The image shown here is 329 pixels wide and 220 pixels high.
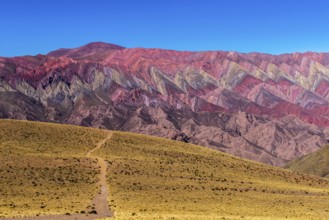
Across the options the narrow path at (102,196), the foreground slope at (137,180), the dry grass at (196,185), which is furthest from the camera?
the foreground slope at (137,180)

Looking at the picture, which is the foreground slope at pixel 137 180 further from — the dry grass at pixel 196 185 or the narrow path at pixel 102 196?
the narrow path at pixel 102 196

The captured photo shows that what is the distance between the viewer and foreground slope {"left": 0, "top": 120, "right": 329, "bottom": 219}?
54469mm

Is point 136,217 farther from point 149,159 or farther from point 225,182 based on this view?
point 149,159

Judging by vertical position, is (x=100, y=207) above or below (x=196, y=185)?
below

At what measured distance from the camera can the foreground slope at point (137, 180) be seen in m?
54.5

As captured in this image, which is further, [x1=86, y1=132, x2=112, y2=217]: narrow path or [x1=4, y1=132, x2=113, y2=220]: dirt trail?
[x1=86, y1=132, x2=112, y2=217]: narrow path

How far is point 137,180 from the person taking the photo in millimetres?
75938

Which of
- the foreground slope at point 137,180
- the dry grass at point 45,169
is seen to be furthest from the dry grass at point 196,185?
the dry grass at point 45,169

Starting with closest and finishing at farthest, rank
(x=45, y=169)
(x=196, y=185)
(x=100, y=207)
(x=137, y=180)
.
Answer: (x=100, y=207) < (x=137, y=180) < (x=196, y=185) < (x=45, y=169)

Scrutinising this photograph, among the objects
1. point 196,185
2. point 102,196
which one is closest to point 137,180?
point 196,185

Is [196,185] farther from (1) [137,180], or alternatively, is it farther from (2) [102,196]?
(2) [102,196]

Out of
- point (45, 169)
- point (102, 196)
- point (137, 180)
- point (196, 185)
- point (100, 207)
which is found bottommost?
point (100, 207)

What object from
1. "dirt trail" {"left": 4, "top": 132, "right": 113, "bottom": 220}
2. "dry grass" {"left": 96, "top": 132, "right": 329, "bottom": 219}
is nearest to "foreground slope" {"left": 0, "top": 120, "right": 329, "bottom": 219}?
"dry grass" {"left": 96, "top": 132, "right": 329, "bottom": 219}

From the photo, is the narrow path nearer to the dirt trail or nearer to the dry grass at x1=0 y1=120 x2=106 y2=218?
the dirt trail
